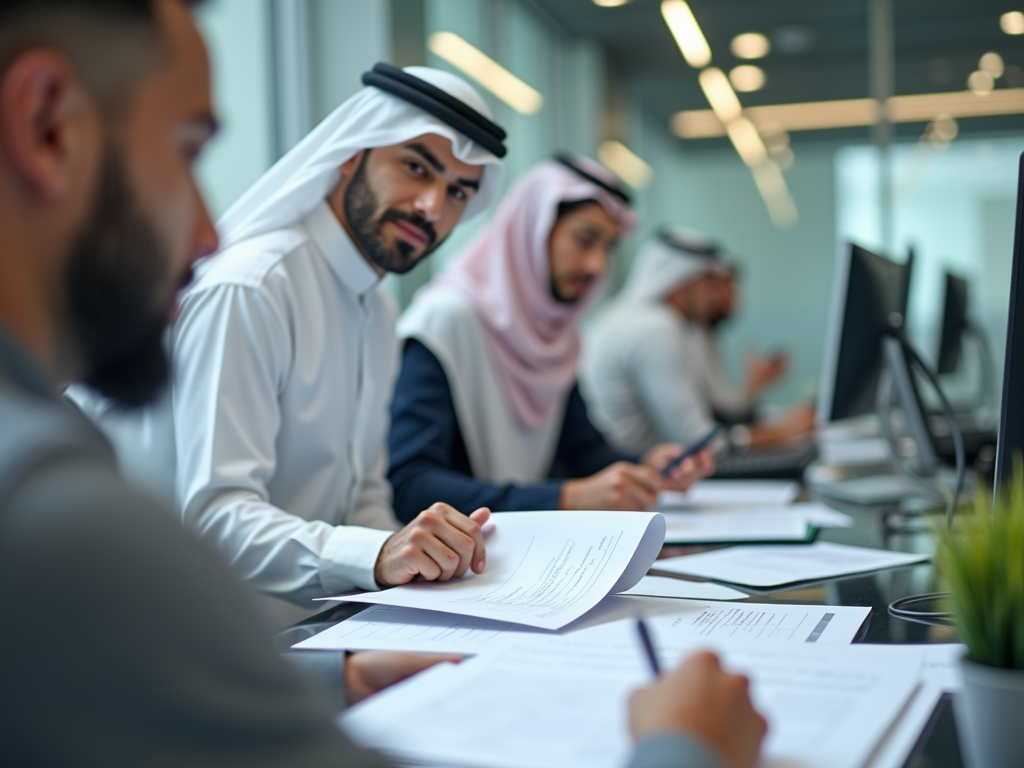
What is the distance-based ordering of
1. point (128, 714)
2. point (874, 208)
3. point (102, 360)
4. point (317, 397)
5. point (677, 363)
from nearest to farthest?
1. point (128, 714)
2. point (102, 360)
3. point (317, 397)
4. point (677, 363)
5. point (874, 208)

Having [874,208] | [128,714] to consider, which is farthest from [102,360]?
[874,208]

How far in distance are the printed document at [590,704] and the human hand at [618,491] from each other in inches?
30.6

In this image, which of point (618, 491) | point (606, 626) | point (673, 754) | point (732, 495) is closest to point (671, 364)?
point (732, 495)

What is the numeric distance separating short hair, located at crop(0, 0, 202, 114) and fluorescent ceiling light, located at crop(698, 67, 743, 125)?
5.80 meters

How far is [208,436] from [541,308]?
1.40 metres

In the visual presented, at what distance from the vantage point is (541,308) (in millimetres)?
2625

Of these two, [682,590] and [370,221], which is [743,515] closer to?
[682,590]

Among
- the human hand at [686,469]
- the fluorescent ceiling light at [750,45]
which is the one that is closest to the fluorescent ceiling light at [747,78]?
the fluorescent ceiling light at [750,45]

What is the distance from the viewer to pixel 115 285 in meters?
0.57

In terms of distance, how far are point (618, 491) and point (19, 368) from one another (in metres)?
1.28

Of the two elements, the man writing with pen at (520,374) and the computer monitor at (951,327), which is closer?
the man writing with pen at (520,374)

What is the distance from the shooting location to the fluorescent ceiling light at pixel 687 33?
508 centimetres

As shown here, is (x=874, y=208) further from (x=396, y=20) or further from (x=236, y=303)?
(x=236, y=303)

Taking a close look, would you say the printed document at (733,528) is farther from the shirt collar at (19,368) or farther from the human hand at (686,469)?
the shirt collar at (19,368)
